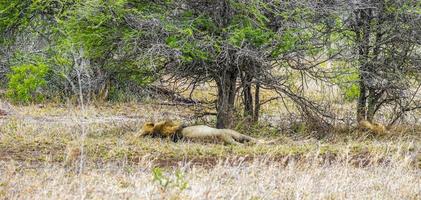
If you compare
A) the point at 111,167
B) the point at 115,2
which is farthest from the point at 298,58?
the point at 111,167

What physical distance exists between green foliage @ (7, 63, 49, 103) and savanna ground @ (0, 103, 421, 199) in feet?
15.7

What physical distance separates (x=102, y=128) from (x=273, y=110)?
6.68 metres

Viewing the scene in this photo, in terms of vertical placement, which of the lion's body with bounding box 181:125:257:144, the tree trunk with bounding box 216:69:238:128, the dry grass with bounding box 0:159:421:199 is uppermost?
the tree trunk with bounding box 216:69:238:128

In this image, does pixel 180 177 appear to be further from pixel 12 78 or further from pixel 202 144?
pixel 12 78

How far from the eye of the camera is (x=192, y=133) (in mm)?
12789

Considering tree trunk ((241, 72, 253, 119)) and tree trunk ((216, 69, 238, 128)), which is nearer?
tree trunk ((216, 69, 238, 128))

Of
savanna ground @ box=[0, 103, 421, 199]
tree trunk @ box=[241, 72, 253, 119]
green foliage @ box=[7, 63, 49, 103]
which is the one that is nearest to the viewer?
savanna ground @ box=[0, 103, 421, 199]

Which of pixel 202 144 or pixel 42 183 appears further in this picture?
pixel 202 144

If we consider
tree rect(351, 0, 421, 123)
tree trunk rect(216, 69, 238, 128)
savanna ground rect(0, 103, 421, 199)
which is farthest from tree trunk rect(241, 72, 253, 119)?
tree rect(351, 0, 421, 123)

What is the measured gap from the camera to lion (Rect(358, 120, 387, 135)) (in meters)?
14.2

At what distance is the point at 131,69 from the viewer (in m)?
14.0

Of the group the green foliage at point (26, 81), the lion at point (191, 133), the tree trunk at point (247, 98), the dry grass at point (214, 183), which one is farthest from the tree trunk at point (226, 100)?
the green foliage at point (26, 81)

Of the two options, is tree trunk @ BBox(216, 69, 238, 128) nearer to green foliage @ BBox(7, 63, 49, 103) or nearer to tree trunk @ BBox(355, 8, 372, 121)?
tree trunk @ BBox(355, 8, 372, 121)

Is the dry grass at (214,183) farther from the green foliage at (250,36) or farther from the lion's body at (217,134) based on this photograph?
the green foliage at (250,36)
